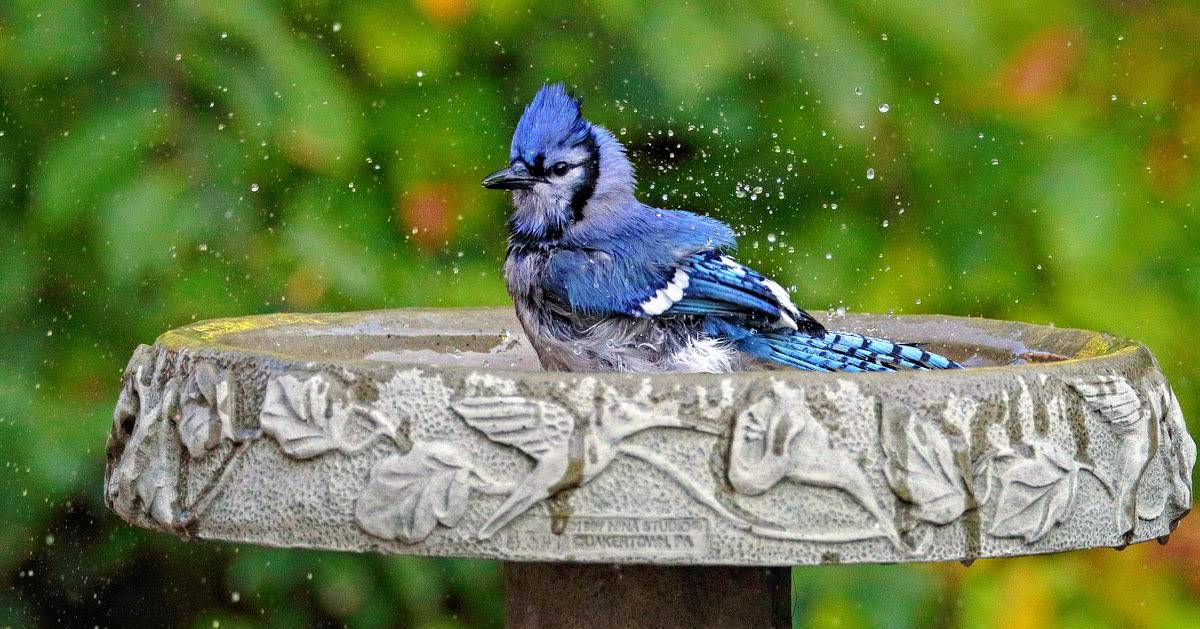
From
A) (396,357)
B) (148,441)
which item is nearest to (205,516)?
(148,441)

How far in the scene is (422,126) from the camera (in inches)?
124

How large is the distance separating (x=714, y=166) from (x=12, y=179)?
1434 mm

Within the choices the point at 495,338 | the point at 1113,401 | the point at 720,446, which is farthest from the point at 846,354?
the point at 495,338

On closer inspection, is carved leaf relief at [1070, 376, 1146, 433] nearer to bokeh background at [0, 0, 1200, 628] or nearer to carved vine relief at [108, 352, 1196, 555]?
carved vine relief at [108, 352, 1196, 555]

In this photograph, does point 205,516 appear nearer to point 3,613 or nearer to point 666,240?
point 666,240

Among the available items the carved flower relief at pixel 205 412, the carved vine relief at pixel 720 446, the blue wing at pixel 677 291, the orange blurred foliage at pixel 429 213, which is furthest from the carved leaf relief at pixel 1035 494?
the orange blurred foliage at pixel 429 213

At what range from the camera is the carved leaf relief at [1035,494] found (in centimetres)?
178

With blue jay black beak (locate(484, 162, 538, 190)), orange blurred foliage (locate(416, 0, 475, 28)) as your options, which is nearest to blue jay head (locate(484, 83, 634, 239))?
blue jay black beak (locate(484, 162, 538, 190))

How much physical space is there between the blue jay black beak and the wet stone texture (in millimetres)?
737

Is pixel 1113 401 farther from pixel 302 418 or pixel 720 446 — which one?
pixel 302 418

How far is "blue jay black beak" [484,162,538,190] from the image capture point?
2522 mm

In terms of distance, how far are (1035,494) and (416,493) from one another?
714mm

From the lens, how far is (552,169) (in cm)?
257

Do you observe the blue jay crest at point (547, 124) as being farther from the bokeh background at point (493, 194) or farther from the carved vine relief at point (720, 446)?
the carved vine relief at point (720, 446)
